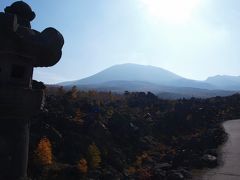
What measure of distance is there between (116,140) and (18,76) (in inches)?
914

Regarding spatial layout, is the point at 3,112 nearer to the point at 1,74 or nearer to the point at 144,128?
the point at 1,74

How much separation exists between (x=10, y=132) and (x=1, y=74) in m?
1.21

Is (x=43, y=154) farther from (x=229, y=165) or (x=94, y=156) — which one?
(x=229, y=165)

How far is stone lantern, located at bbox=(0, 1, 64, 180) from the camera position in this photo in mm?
6973

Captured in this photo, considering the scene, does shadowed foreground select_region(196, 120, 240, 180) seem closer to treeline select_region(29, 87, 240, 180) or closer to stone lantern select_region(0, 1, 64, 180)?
treeline select_region(29, 87, 240, 180)

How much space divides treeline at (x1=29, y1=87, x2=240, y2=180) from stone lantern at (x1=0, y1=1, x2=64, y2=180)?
7606 mm

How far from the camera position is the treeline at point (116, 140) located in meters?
20.3

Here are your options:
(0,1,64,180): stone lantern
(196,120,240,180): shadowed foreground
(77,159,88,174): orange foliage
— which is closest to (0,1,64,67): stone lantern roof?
(0,1,64,180): stone lantern

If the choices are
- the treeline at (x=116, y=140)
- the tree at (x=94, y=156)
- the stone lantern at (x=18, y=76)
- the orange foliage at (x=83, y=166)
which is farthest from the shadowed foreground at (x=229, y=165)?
the tree at (x=94, y=156)

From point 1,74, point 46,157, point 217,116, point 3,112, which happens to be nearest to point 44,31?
point 1,74

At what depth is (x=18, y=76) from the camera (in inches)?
301

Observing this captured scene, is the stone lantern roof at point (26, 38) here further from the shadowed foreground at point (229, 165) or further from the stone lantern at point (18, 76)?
the shadowed foreground at point (229, 165)

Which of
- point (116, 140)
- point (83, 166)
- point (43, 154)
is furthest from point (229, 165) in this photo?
point (116, 140)

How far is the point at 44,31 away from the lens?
7.35m
